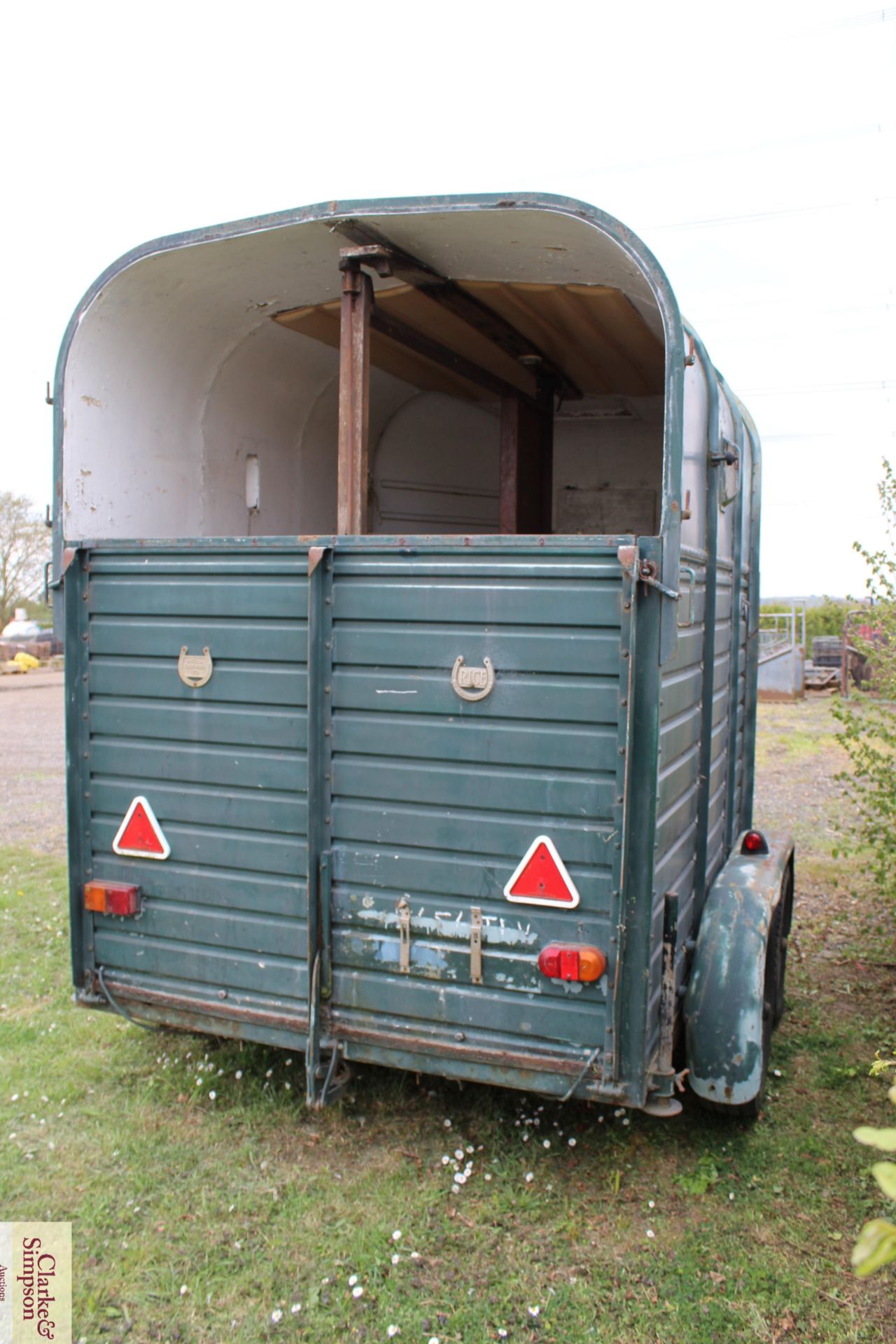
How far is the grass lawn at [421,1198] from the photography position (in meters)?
2.74

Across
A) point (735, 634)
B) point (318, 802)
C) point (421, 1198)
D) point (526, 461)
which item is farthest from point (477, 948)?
point (526, 461)

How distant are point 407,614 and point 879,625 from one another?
121 inches

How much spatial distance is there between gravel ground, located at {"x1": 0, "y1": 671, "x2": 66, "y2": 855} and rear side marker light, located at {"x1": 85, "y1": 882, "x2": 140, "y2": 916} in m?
3.63

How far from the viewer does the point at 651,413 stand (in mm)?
5852

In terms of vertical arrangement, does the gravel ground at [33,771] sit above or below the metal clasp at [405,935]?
below

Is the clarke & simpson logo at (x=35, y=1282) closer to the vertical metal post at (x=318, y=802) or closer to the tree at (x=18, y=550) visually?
the vertical metal post at (x=318, y=802)

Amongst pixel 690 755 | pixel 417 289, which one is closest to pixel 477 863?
pixel 690 755

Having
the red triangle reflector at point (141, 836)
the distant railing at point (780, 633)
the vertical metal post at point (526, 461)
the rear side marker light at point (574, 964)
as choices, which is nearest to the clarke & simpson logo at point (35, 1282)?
the red triangle reflector at point (141, 836)

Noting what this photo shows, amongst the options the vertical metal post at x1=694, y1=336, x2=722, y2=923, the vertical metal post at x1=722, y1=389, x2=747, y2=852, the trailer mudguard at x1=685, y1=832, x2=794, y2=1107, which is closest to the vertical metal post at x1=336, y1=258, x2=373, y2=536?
the vertical metal post at x1=694, y1=336, x2=722, y2=923

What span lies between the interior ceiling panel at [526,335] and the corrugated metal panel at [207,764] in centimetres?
143

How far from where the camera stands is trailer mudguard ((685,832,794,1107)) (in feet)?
11.2

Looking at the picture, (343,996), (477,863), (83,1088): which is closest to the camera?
(477,863)

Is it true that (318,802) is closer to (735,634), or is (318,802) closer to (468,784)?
(468,784)

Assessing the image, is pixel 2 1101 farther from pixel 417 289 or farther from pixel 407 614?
pixel 417 289
